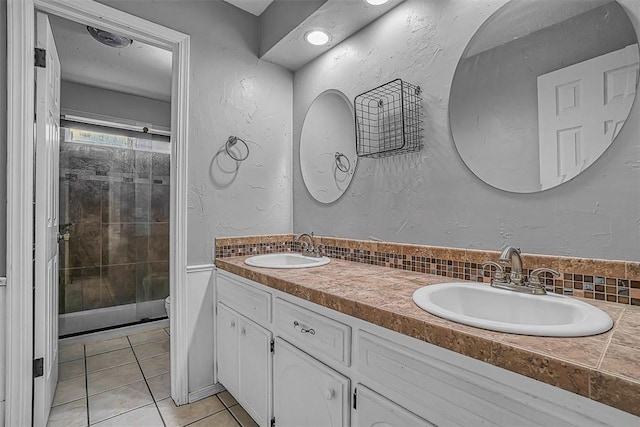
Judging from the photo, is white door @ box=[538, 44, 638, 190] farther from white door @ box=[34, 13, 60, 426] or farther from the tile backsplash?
white door @ box=[34, 13, 60, 426]

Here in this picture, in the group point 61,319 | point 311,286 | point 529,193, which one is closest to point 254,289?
point 311,286

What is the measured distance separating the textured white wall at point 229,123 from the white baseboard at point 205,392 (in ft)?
2.47

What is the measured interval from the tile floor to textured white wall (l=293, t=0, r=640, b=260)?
1.21 meters

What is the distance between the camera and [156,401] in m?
1.87

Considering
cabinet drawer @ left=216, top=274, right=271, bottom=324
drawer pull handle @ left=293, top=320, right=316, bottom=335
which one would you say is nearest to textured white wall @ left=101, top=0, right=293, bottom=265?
cabinet drawer @ left=216, top=274, right=271, bottom=324

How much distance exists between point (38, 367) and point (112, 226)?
1.84 metres

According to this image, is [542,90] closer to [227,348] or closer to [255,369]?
[255,369]

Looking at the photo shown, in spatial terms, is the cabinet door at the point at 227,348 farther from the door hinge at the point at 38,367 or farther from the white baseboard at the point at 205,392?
the door hinge at the point at 38,367

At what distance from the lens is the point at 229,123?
6.75 feet

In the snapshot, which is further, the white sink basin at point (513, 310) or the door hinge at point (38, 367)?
the door hinge at point (38, 367)

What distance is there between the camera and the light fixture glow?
1.91 metres

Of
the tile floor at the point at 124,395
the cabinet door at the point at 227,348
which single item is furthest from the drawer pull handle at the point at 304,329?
the tile floor at the point at 124,395

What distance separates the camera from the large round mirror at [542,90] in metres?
1.03

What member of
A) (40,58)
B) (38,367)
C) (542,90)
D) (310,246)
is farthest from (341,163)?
(38,367)
